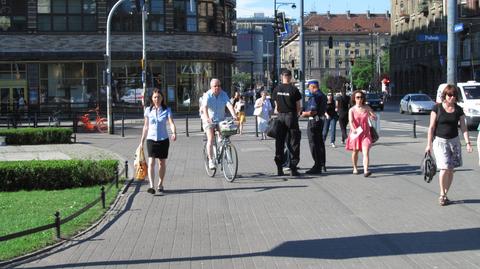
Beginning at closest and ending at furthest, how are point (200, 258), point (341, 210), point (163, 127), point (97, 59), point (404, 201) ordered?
point (200, 258), point (341, 210), point (404, 201), point (163, 127), point (97, 59)

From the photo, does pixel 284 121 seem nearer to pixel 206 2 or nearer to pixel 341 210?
pixel 341 210

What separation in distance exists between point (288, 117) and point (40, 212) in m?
5.14

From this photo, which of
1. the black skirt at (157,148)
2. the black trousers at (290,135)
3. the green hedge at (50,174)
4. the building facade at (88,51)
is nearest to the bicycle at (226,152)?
the black trousers at (290,135)

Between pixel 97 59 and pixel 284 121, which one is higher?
pixel 97 59

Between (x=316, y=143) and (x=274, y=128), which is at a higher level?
(x=274, y=128)

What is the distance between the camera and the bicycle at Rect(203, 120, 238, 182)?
1234cm

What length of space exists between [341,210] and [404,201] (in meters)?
1.20

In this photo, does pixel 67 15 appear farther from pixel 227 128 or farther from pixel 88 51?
pixel 227 128

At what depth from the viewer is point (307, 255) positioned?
6.86 meters

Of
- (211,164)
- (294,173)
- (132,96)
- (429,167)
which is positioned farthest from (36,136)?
(132,96)

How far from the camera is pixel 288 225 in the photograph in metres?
8.35

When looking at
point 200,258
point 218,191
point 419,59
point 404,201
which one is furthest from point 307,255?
point 419,59

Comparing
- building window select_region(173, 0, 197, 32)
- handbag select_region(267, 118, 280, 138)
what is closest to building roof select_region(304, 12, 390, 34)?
building window select_region(173, 0, 197, 32)

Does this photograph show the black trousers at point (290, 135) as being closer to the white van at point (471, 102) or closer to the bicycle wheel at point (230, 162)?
the bicycle wheel at point (230, 162)
